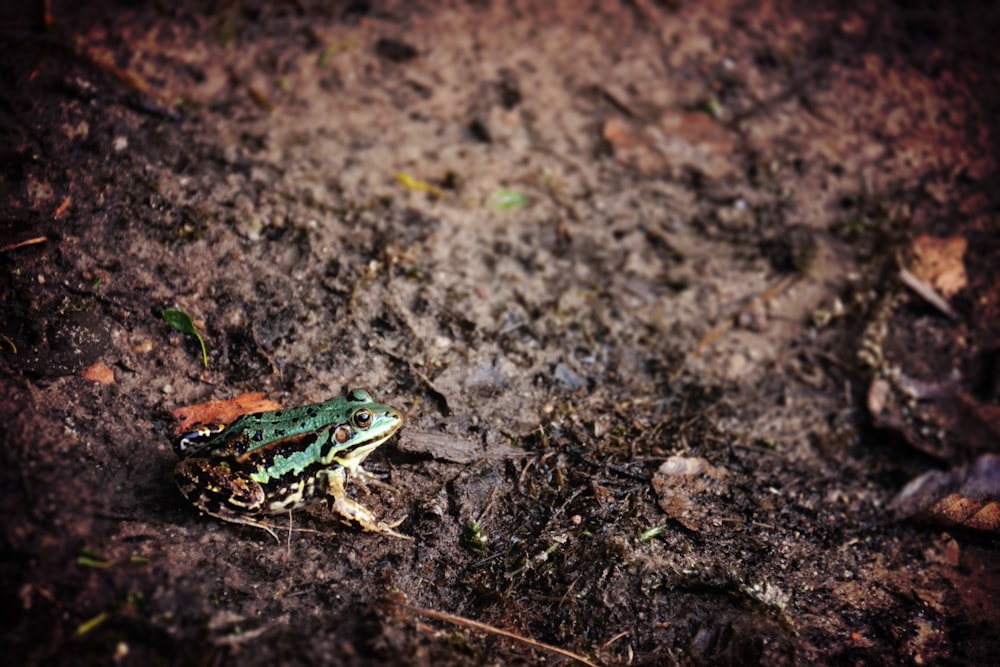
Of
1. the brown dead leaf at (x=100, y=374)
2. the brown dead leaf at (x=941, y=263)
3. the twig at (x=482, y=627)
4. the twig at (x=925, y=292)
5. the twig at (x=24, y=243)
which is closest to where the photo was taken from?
the twig at (x=482, y=627)

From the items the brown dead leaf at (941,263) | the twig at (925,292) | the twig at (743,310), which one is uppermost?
the brown dead leaf at (941,263)

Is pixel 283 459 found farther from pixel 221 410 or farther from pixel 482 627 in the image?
pixel 482 627

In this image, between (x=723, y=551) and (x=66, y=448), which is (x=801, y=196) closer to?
(x=723, y=551)

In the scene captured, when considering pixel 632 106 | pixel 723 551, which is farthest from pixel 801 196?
pixel 723 551

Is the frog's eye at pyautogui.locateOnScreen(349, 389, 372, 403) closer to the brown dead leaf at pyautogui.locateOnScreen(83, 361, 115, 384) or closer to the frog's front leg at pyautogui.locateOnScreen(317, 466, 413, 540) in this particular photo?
the frog's front leg at pyautogui.locateOnScreen(317, 466, 413, 540)

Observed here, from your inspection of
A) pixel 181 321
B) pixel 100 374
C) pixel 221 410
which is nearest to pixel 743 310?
pixel 221 410

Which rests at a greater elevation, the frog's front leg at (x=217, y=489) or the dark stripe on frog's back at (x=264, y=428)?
the dark stripe on frog's back at (x=264, y=428)

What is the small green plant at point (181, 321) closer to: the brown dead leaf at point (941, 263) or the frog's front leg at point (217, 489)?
the frog's front leg at point (217, 489)

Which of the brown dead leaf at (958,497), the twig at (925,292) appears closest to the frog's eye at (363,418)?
the brown dead leaf at (958,497)
